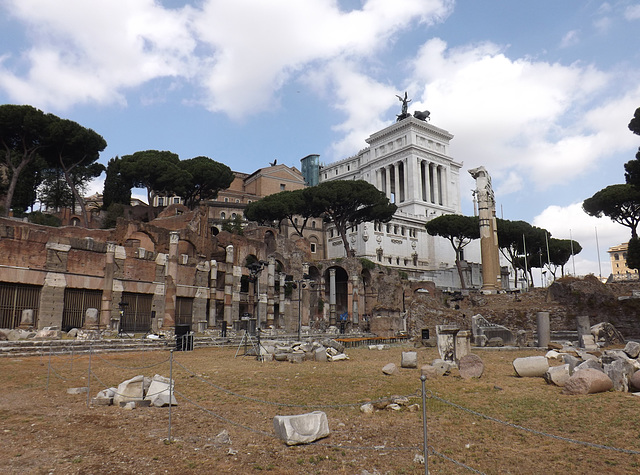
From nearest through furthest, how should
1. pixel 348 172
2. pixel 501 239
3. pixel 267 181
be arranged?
pixel 501 239, pixel 267 181, pixel 348 172

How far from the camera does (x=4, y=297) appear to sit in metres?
24.2

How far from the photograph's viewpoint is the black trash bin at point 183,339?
21.9 m

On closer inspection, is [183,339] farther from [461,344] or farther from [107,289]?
[461,344]

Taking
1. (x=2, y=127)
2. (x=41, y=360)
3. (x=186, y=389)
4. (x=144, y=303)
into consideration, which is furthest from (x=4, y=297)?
(x=2, y=127)

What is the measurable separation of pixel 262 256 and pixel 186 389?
33.5 meters

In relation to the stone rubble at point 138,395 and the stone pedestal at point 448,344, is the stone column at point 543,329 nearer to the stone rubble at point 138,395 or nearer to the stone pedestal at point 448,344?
the stone pedestal at point 448,344

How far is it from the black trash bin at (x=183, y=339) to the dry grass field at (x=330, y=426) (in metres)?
9.64

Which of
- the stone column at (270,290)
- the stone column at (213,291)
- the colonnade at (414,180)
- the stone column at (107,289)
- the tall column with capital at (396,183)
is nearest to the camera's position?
the stone column at (107,289)

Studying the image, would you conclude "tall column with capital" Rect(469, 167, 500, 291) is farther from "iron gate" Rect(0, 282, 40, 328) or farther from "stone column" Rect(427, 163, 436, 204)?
"stone column" Rect(427, 163, 436, 204)

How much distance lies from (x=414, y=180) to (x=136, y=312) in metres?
68.1

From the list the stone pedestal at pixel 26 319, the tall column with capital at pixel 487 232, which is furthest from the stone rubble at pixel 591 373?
the stone pedestal at pixel 26 319

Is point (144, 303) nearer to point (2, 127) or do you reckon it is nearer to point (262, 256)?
point (262, 256)

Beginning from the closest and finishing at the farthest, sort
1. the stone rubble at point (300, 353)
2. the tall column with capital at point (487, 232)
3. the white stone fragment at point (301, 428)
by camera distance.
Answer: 1. the white stone fragment at point (301, 428)
2. the stone rubble at point (300, 353)
3. the tall column with capital at point (487, 232)

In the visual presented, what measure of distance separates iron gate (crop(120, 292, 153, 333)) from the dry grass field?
59.4ft
